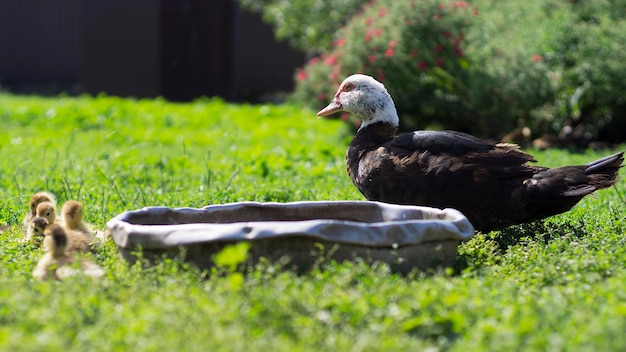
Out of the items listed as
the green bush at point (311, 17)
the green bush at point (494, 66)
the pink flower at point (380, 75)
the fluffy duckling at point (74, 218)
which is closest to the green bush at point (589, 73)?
the green bush at point (494, 66)

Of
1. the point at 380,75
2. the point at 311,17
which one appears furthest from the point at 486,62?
the point at 311,17

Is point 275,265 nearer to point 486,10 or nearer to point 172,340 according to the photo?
point 172,340

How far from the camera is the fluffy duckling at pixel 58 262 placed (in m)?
4.73

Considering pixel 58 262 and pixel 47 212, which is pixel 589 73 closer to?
pixel 47 212

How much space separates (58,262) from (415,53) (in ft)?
26.0

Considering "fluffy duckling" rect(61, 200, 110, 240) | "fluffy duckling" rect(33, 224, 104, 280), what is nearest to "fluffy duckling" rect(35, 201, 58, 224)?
"fluffy duckling" rect(61, 200, 110, 240)

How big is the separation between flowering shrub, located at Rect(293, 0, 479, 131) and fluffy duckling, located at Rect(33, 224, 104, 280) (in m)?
7.59

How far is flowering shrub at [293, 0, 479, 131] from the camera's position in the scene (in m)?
12.2

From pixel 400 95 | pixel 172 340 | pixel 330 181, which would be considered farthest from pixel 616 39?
pixel 172 340

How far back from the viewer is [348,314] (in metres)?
3.87

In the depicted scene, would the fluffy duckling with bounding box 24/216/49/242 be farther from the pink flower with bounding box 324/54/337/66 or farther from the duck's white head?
the pink flower with bounding box 324/54/337/66

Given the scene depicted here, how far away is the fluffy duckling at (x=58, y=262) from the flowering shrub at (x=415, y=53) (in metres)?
7.59

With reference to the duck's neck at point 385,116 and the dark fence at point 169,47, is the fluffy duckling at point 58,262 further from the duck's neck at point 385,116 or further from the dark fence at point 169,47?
the dark fence at point 169,47

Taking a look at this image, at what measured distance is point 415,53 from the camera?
12.1 meters
